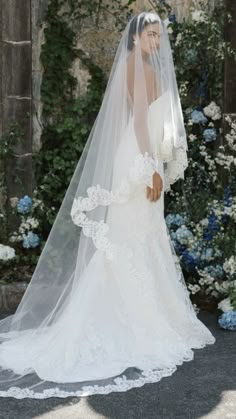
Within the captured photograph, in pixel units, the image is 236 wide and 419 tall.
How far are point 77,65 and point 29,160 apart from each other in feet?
3.10

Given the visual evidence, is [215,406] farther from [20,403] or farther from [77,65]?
[77,65]

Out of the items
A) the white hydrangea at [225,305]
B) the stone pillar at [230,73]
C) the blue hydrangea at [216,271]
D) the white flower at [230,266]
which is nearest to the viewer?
the white hydrangea at [225,305]

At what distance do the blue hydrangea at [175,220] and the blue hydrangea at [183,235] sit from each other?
13 cm

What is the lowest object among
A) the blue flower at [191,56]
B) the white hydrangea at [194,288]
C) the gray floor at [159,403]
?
the gray floor at [159,403]

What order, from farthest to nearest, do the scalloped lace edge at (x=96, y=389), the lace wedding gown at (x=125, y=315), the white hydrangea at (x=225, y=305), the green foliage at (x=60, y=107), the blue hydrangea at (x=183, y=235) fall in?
the green foliage at (x=60, y=107) → the blue hydrangea at (x=183, y=235) → the white hydrangea at (x=225, y=305) → the lace wedding gown at (x=125, y=315) → the scalloped lace edge at (x=96, y=389)

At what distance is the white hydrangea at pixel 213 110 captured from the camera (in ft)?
17.6

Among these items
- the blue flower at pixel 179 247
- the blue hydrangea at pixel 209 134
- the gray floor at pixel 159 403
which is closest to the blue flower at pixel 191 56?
the blue hydrangea at pixel 209 134

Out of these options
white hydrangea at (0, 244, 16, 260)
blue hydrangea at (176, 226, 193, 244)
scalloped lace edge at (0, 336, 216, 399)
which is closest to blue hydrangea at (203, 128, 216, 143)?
blue hydrangea at (176, 226, 193, 244)

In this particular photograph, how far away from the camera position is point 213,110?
17.6ft

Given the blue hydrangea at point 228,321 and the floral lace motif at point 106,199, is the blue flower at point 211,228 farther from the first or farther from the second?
the floral lace motif at point 106,199

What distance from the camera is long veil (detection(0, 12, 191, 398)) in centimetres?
382

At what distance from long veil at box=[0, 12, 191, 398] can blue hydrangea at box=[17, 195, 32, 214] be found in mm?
1257

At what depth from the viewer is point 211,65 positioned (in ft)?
17.7

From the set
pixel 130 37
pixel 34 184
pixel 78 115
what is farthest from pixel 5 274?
pixel 130 37
